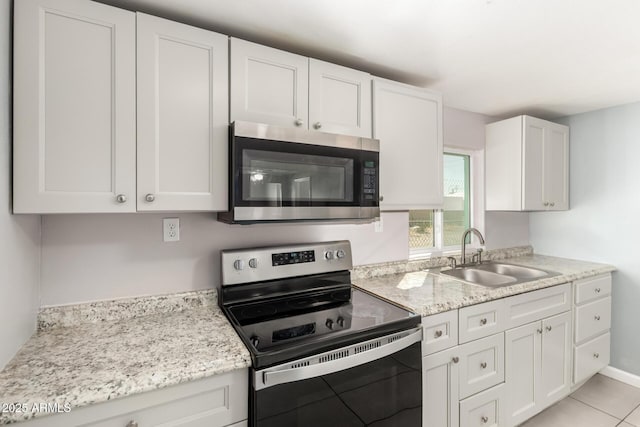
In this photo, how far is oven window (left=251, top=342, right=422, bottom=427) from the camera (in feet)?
3.44

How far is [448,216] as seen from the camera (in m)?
2.65

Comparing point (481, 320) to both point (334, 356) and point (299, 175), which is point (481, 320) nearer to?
point (334, 356)

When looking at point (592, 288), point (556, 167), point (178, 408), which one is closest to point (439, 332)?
point (178, 408)

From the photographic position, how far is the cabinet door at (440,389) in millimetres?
1488

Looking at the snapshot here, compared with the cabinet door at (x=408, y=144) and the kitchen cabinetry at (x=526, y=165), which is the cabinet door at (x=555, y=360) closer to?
the kitchen cabinetry at (x=526, y=165)

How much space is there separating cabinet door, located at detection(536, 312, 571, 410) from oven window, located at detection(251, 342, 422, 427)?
3.83 feet

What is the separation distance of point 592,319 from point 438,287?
1.44 metres

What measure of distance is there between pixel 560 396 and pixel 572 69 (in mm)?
2115

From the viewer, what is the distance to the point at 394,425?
4.25 ft

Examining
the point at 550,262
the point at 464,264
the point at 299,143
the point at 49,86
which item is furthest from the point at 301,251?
the point at 550,262

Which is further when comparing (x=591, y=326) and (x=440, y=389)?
(x=591, y=326)

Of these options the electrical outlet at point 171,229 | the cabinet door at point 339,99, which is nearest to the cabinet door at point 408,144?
the cabinet door at point 339,99

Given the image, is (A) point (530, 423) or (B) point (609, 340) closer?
(A) point (530, 423)

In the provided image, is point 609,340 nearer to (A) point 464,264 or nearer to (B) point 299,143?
(A) point 464,264
